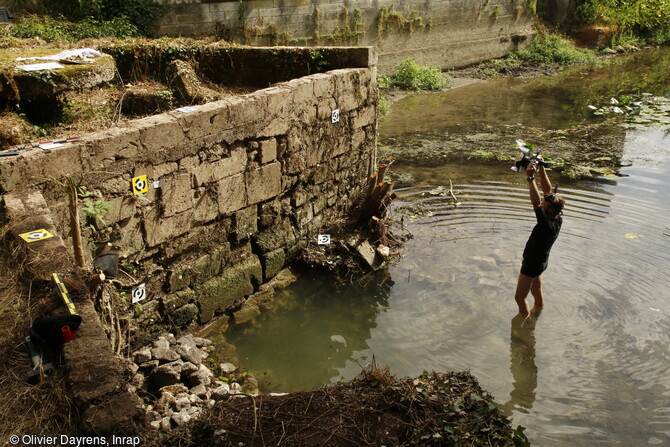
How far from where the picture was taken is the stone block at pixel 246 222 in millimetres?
6965

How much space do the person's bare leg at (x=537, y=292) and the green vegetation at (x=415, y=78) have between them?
12.2 meters

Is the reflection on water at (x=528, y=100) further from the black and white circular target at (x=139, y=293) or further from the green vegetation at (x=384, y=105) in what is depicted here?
the black and white circular target at (x=139, y=293)

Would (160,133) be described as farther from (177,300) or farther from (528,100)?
(528,100)

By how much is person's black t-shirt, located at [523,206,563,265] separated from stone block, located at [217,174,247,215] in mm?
3402

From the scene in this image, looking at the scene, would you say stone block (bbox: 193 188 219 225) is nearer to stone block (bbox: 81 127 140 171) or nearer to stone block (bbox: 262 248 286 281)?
stone block (bbox: 81 127 140 171)

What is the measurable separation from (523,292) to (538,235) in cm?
75

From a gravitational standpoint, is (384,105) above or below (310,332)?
above

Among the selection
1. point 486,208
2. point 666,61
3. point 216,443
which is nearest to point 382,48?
point 486,208

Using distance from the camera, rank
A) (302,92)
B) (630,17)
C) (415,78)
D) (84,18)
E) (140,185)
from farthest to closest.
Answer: (630,17) → (415,78) → (84,18) → (302,92) → (140,185)

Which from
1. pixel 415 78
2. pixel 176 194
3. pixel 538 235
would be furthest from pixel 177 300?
pixel 415 78

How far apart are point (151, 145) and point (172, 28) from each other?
9.06 meters

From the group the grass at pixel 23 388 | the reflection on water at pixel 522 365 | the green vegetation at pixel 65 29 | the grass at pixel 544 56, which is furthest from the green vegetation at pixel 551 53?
the grass at pixel 23 388

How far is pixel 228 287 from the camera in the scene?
272 inches

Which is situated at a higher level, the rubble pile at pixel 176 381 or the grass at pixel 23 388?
the grass at pixel 23 388
